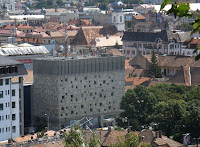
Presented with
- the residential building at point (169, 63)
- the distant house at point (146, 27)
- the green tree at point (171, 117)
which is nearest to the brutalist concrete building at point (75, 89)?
the green tree at point (171, 117)

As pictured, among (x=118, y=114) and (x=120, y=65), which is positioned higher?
(x=120, y=65)

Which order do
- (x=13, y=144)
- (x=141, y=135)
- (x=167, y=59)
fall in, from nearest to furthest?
1. (x=13, y=144)
2. (x=141, y=135)
3. (x=167, y=59)

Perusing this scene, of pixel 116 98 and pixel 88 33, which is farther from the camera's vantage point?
pixel 88 33

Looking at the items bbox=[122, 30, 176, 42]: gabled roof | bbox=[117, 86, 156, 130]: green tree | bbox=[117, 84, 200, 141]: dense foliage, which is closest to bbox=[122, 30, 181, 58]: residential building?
bbox=[122, 30, 176, 42]: gabled roof

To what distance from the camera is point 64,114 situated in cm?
5812

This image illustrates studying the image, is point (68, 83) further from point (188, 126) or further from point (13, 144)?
point (13, 144)

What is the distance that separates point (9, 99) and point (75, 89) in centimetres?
889

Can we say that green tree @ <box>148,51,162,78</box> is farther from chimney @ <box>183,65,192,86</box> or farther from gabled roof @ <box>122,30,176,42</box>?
gabled roof @ <box>122,30,176,42</box>

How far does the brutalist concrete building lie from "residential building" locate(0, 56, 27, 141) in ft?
18.6

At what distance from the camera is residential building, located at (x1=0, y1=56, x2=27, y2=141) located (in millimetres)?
50759

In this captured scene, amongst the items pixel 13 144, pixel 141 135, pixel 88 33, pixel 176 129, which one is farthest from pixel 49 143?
pixel 88 33

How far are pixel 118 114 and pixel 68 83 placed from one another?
5.35 metres

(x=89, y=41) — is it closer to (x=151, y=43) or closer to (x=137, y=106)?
(x=151, y=43)

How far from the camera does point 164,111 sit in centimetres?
4947
